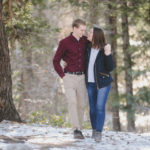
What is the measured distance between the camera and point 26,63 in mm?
16219

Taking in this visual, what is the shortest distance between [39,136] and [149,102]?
24.1 feet

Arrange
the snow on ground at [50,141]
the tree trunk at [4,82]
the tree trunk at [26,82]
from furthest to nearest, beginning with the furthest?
the tree trunk at [26,82]
the tree trunk at [4,82]
the snow on ground at [50,141]

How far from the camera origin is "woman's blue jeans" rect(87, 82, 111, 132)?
5727 mm

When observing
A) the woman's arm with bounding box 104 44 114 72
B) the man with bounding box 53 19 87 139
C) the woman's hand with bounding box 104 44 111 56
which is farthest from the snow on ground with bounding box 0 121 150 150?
the woman's hand with bounding box 104 44 111 56

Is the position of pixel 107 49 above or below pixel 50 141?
above

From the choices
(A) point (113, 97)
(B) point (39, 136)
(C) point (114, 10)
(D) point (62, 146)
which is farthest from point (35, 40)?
(D) point (62, 146)

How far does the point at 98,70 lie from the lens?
5648mm

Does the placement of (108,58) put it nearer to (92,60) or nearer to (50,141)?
(92,60)

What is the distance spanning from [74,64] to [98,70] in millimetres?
433

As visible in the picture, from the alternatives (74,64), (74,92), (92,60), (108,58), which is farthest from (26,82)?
(108,58)

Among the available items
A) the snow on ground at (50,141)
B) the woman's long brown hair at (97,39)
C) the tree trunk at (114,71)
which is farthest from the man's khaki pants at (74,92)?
the tree trunk at (114,71)

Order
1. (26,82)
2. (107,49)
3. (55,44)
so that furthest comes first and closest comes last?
(55,44) < (26,82) < (107,49)

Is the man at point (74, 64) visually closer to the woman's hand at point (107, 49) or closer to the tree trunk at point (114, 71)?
the woman's hand at point (107, 49)

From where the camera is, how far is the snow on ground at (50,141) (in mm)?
5086
